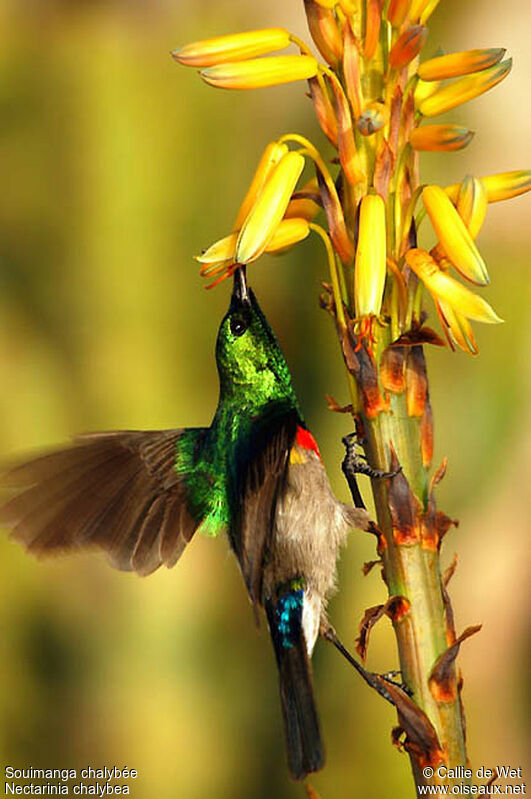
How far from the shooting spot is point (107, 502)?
1.41m

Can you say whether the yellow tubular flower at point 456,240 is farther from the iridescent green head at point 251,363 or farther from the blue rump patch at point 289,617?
the blue rump patch at point 289,617

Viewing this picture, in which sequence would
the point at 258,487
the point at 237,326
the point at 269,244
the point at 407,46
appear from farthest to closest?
the point at 237,326 < the point at 258,487 < the point at 269,244 < the point at 407,46

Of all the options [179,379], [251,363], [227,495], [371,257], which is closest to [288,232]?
[371,257]

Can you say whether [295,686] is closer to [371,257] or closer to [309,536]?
[309,536]

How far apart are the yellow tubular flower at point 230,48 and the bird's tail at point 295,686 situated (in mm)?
745

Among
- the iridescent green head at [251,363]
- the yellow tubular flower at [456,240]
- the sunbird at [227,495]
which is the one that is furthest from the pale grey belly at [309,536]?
the yellow tubular flower at [456,240]

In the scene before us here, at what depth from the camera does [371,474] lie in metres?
0.96

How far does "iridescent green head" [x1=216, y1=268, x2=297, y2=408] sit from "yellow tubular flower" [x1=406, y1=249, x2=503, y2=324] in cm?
48

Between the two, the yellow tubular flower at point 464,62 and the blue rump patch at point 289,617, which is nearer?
the yellow tubular flower at point 464,62

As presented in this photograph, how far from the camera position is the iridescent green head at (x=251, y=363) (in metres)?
1.39

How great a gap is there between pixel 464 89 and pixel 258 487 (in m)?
0.54

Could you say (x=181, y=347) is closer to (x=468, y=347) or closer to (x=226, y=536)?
(x=226, y=536)

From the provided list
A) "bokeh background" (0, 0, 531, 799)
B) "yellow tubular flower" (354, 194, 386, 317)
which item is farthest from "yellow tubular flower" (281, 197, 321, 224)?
"bokeh background" (0, 0, 531, 799)

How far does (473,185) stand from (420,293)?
11cm
